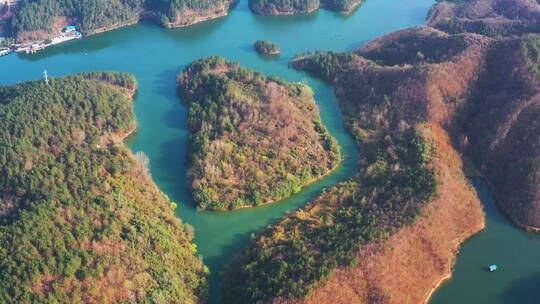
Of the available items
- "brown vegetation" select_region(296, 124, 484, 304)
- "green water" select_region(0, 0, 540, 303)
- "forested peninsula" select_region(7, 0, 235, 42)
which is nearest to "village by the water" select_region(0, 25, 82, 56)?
"forested peninsula" select_region(7, 0, 235, 42)

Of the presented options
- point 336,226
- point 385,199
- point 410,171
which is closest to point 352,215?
point 336,226

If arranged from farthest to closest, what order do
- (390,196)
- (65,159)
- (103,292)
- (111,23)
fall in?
1. (111,23)
2. (65,159)
3. (390,196)
4. (103,292)

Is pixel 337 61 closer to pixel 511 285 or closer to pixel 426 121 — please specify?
pixel 426 121

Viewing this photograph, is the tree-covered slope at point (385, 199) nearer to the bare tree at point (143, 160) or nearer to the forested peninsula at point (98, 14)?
the bare tree at point (143, 160)

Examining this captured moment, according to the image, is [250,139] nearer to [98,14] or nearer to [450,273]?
[450,273]

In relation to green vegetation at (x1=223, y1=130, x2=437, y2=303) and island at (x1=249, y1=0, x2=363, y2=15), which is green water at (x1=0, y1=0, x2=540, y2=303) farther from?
green vegetation at (x1=223, y1=130, x2=437, y2=303)

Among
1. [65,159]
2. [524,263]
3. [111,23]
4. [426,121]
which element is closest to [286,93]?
[426,121]
